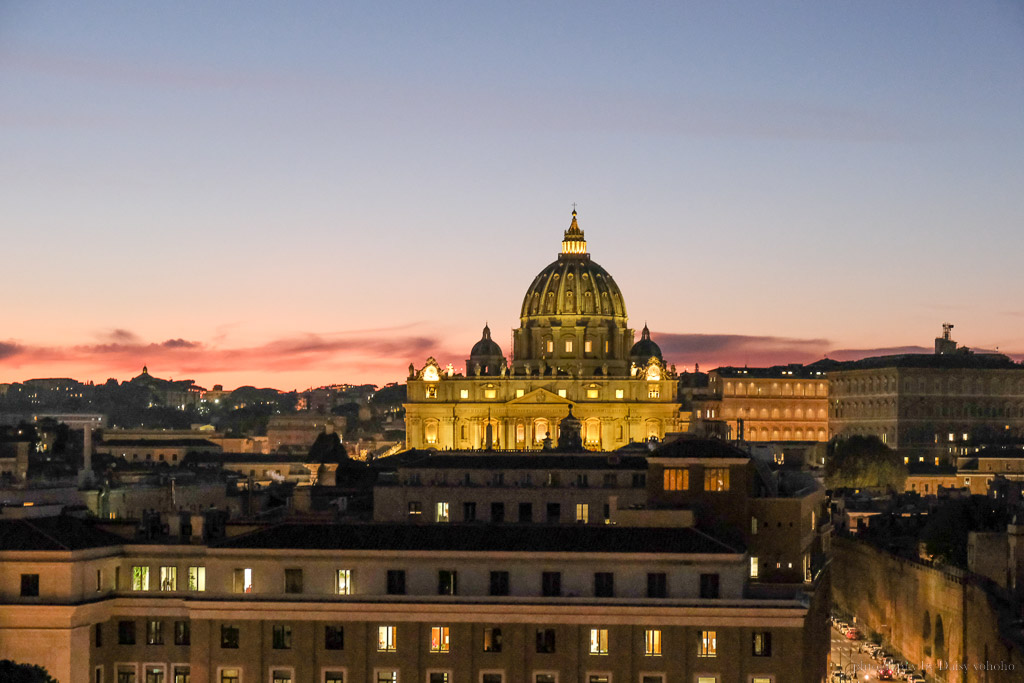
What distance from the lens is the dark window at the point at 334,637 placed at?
63.9 metres

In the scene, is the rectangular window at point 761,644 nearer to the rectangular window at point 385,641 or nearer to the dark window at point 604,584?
the dark window at point 604,584

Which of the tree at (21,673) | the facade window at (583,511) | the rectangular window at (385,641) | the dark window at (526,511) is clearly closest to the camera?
the tree at (21,673)

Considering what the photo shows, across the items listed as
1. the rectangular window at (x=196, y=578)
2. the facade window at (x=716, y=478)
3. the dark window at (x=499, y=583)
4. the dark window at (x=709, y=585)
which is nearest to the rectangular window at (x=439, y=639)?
the dark window at (x=499, y=583)

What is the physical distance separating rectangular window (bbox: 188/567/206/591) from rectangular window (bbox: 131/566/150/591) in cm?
117

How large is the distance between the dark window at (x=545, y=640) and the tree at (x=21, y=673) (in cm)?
1171

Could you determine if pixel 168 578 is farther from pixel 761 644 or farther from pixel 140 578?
pixel 761 644

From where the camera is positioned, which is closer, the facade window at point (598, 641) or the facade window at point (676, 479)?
the facade window at point (598, 641)

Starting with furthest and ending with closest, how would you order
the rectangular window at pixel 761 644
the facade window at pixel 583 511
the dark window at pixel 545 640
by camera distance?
the facade window at pixel 583 511
the dark window at pixel 545 640
the rectangular window at pixel 761 644

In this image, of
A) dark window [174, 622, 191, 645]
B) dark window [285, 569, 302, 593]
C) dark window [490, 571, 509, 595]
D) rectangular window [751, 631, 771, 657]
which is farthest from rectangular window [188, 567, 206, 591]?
rectangular window [751, 631, 771, 657]

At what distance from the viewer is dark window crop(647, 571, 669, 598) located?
209 ft

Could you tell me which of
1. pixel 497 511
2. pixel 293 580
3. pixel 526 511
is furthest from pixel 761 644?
pixel 497 511

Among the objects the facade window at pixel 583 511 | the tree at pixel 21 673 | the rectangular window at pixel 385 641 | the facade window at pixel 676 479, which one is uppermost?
the facade window at pixel 676 479

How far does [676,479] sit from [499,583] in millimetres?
10658

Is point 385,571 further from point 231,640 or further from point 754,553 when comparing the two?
point 754,553
